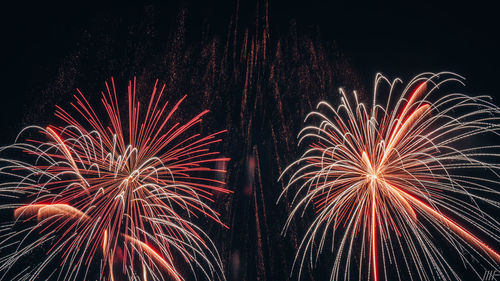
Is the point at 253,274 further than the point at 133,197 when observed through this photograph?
Yes

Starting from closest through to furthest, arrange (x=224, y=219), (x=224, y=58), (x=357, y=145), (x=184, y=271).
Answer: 1. (x=357, y=145)
2. (x=224, y=58)
3. (x=224, y=219)
4. (x=184, y=271)

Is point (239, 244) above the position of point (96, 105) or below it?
below

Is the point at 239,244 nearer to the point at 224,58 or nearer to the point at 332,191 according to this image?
the point at 332,191

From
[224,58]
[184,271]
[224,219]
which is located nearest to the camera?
[224,58]

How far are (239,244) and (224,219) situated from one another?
2536 millimetres

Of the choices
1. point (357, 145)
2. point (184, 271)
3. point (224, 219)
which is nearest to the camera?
point (357, 145)

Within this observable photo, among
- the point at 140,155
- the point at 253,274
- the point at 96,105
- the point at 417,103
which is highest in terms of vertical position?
the point at 96,105

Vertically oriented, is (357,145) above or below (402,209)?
above

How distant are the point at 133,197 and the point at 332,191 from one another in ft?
18.8

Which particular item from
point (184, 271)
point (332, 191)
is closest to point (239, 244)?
point (184, 271)

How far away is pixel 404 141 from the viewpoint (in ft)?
27.6

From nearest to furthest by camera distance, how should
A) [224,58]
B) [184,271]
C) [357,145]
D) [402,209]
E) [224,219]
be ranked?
[402,209]
[357,145]
[224,58]
[224,219]
[184,271]

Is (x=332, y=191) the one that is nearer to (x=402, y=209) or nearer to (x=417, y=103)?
(x=402, y=209)

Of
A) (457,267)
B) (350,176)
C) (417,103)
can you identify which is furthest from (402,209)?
(457,267)
